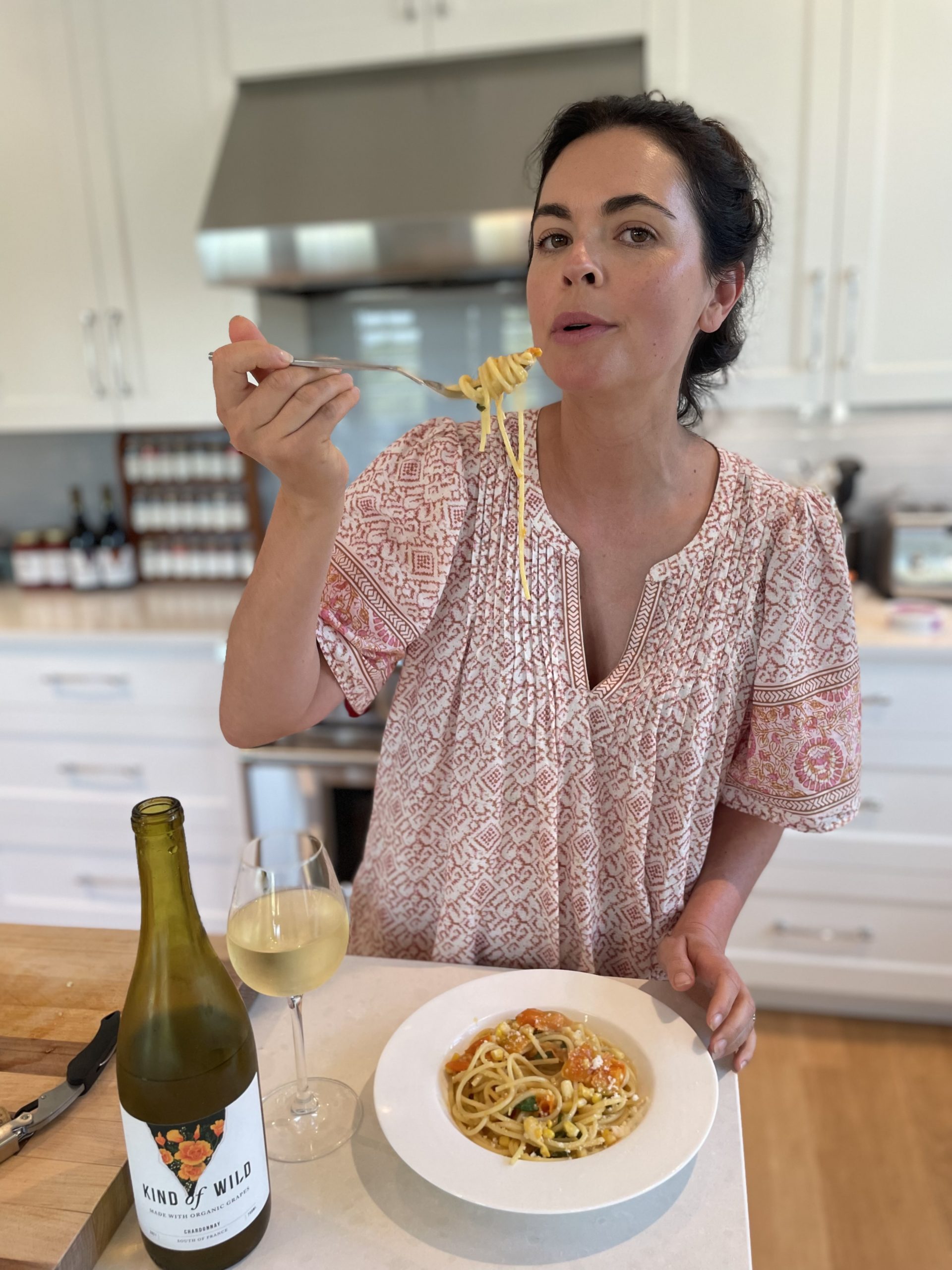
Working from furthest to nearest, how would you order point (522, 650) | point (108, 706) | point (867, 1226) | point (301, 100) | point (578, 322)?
point (108, 706), point (301, 100), point (867, 1226), point (522, 650), point (578, 322)

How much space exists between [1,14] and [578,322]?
2.21 m

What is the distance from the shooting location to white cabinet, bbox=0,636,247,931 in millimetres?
2359

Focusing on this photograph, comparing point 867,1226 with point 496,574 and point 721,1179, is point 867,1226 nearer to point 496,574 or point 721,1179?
point 721,1179

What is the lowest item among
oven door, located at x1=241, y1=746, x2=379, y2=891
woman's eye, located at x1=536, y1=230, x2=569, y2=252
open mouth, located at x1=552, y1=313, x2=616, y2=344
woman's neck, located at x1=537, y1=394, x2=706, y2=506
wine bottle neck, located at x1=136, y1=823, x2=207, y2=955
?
oven door, located at x1=241, y1=746, x2=379, y2=891

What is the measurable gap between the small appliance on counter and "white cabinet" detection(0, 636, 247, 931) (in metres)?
1.64

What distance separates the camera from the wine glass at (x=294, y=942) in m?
0.70

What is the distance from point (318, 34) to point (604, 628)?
1821 millimetres

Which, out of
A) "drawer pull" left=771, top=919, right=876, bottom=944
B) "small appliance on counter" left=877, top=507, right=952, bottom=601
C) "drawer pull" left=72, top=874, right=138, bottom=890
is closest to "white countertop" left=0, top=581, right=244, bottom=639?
"drawer pull" left=72, top=874, right=138, bottom=890

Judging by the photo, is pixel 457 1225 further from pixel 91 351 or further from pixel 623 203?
pixel 91 351

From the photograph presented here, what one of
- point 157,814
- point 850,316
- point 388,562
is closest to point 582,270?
point 388,562

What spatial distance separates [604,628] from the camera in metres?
1.08

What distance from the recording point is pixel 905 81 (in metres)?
2.05

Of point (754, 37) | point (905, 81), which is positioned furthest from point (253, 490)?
point (905, 81)

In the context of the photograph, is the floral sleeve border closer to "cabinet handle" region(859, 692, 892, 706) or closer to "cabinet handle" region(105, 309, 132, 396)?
"cabinet handle" region(859, 692, 892, 706)
